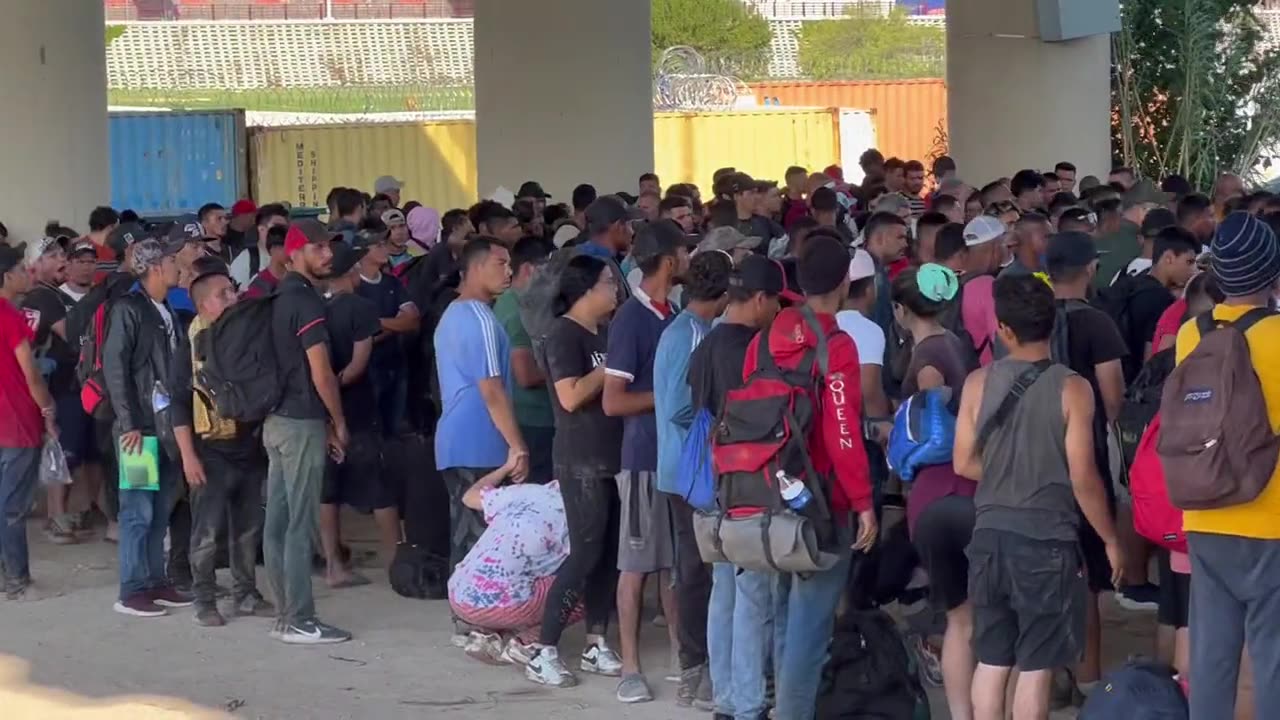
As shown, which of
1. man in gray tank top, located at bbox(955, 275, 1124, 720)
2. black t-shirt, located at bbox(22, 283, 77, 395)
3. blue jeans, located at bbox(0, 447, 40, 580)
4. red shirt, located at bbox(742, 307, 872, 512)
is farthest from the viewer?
black t-shirt, located at bbox(22, 283, 77, 395)

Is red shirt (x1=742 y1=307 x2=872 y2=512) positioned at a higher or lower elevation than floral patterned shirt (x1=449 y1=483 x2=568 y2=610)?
higher

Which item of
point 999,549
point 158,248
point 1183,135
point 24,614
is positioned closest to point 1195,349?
point 999,549

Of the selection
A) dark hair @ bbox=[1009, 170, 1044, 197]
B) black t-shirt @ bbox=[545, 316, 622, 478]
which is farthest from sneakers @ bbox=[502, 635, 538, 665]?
dark hair @ bbox=[1009, 170, 1044, 197]

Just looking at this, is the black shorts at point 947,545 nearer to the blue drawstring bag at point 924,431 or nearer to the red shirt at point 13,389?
the blue drawstring bag at point 924,431

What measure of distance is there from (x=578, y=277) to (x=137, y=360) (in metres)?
2.55

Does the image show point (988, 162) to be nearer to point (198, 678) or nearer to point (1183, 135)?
point (1183, 135)

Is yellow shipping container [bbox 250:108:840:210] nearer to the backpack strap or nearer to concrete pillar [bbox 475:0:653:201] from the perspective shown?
concrete pillar [bbox 475:0:653:201]

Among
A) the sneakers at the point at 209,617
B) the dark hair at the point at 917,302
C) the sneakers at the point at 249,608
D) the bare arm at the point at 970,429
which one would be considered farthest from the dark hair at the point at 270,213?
the bare arm at the point at 970,429

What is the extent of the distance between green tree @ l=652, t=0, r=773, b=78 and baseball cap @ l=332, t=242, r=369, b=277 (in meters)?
49.6

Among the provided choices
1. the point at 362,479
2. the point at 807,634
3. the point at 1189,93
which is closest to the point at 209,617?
the point at 362,479

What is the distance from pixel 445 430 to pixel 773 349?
2.34 m

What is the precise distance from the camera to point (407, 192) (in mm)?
30250

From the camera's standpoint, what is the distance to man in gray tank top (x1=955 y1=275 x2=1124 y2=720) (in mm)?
6074

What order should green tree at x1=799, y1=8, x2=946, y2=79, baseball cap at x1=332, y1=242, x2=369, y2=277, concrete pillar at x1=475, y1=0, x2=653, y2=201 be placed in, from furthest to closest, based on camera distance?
green tree at x1=799, y1=8, x2=946, y2=79 → concrete pillar at x1=475, y1=0, x2=653, y2=201 → baseball cap at x1=332, y1=242, x2=369, y2=277
